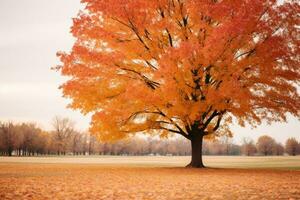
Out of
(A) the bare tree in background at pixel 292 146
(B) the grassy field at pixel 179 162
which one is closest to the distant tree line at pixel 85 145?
(A) the bare tree in background at pixel 292 146

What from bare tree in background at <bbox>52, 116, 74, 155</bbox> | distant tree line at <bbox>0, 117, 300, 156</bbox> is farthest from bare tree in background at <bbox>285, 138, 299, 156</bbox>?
bare tree in background at <bbox>52, 116, 74, 155</bbox>

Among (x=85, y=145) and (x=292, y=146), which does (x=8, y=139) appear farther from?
(x=292, y=146)

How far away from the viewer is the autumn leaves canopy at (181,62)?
65.8 feet

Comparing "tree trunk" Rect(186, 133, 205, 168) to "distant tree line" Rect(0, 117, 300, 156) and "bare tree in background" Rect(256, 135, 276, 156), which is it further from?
"bare tree in background" Rect(256, 135, 276, 156)

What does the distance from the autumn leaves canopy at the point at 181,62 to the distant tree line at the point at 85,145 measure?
56.0 metres

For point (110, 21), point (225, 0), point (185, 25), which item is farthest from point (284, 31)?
point (110, 21)

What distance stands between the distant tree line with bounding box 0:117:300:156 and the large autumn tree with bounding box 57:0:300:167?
184 ft

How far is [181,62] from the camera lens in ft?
67.5

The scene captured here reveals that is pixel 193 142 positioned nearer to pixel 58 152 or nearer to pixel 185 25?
pixel 185 25

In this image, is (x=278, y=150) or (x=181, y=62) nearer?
(x=181, y=62)

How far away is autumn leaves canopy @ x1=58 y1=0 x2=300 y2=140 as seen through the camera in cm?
2005

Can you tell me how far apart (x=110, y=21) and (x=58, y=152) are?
4161 inches

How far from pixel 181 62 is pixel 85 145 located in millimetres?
137779

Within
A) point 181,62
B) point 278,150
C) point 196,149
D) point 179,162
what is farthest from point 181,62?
point 278,150
